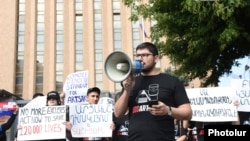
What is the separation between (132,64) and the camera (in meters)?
2.88

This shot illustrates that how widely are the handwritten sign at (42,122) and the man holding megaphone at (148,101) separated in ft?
9.51

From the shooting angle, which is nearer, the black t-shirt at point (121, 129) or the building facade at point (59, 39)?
the black t-shirt at point (121, 129)

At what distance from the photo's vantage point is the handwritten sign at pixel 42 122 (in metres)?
5.98

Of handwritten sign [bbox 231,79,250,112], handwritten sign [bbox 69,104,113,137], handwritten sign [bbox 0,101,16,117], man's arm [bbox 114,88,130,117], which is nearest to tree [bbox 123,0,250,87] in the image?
handwritten sign [bbox 231,79,250,112]

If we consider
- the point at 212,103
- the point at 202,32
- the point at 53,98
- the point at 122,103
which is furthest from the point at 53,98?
the point at 202,32

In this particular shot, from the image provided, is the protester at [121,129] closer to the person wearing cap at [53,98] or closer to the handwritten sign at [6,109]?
the person wearing cap at [53,98]

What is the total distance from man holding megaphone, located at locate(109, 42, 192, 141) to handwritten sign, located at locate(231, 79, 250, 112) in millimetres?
3560

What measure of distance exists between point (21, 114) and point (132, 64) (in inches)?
156

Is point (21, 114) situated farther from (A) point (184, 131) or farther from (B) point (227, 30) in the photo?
(B) point (227, 30)

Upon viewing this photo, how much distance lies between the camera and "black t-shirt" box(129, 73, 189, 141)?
3.01 m

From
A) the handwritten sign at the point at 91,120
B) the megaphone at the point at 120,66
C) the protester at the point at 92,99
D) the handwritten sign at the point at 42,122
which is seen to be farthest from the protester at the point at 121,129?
the megaphone at the point at 120,66

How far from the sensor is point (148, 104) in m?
2.90

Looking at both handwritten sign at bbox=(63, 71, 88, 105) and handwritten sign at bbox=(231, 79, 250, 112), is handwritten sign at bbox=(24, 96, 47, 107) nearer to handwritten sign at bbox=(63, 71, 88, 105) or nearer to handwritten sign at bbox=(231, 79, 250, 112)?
handwritten sign at bbox=(63, 71, 88, 105)

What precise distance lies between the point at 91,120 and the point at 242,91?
2.47m
